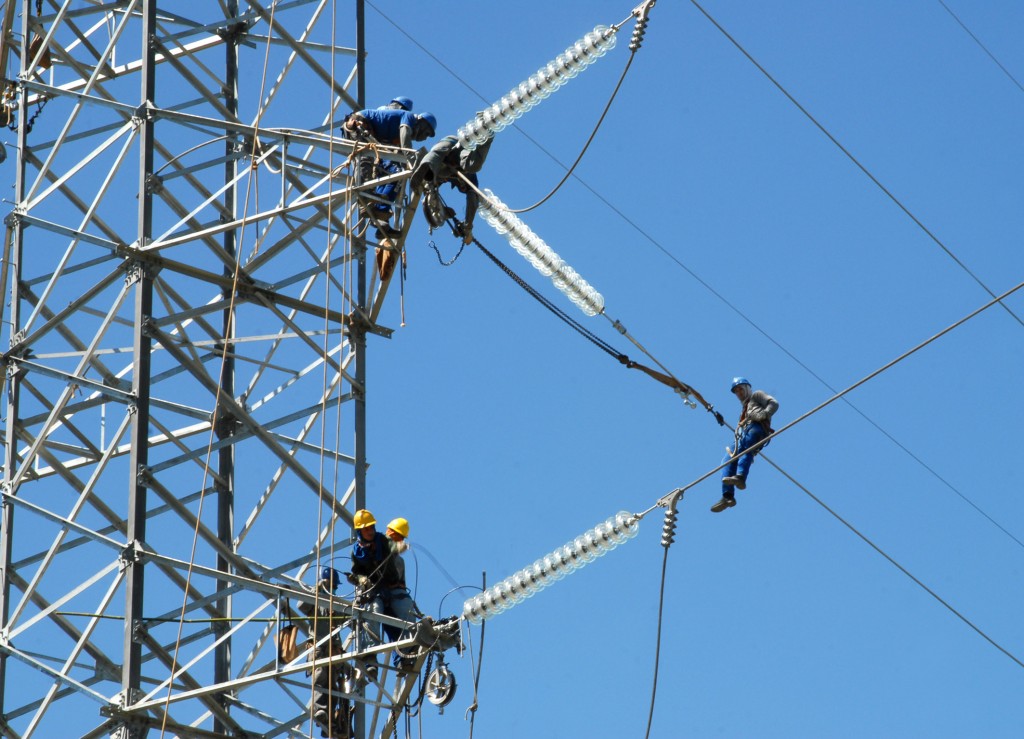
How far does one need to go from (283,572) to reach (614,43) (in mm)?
→ 5736

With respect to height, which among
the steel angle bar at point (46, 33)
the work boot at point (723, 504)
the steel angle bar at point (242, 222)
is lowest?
the work boot at point (723, 504)

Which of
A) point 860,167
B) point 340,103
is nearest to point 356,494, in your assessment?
point 340,103

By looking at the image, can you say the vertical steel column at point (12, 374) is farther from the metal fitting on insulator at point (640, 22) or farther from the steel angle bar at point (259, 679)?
the metal fitting on insulator at point (640, 22)

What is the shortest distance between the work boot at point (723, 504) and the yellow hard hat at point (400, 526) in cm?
304

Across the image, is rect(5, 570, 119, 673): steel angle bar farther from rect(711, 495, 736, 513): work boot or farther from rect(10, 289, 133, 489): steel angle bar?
rect(711, 495, 736, 513): work boot

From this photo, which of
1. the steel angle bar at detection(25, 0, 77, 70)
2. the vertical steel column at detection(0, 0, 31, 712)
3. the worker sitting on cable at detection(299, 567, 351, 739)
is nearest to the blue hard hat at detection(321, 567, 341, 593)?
the worker sitting on cable at detection(299, 567, 351, 739)

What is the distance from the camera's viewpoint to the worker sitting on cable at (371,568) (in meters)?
21.9

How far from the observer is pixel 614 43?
2169cm

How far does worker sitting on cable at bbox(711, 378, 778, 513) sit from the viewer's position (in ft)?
75.9

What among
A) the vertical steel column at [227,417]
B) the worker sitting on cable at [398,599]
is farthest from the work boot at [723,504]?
the vertical steel column at [227,417]

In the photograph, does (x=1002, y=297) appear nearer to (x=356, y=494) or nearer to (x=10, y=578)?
(x=356, y=494)

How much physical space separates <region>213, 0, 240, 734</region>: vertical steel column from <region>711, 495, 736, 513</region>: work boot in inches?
186

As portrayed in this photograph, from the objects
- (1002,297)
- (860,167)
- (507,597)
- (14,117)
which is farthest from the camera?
(14,117)

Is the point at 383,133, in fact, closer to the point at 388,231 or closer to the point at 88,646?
the point at 388,231
